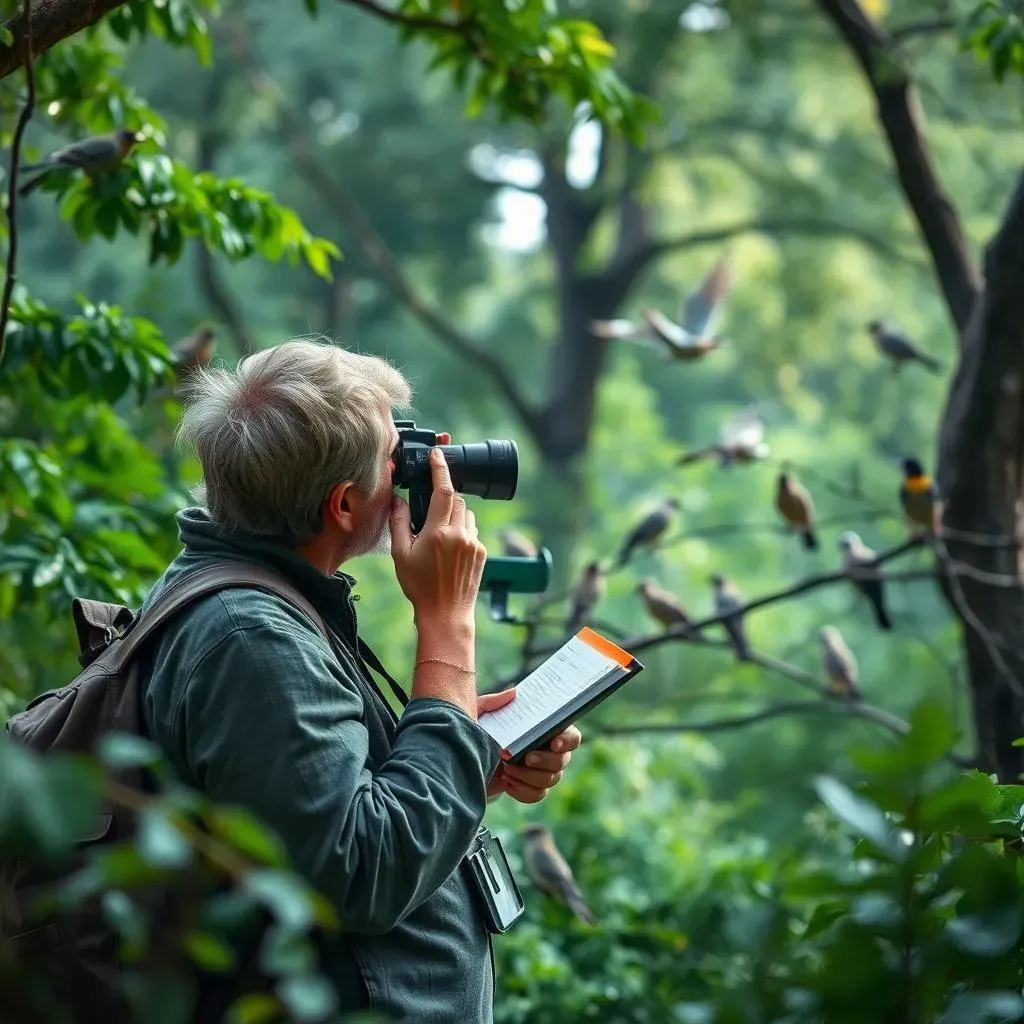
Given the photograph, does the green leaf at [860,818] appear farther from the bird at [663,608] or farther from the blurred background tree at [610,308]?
the bird at [663,608]

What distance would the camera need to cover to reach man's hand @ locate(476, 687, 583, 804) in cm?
196

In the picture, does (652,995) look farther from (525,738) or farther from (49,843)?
(49,843)

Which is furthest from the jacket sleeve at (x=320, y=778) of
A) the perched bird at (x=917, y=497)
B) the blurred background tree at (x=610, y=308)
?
the perched bird at (x=917, y=497)

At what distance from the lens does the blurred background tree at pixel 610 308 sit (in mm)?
3465

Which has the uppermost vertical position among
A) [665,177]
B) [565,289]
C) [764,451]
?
[764,451]

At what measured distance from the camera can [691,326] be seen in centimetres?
869

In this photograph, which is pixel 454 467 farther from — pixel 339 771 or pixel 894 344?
pixel 894 344

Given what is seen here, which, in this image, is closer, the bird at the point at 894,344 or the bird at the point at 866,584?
the bird at the point at 866,584

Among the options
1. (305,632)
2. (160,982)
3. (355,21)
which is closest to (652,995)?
(305,632)

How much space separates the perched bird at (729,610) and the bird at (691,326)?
1.18 metres

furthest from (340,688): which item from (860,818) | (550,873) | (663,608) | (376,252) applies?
(376,252)

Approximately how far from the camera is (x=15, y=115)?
3734mm

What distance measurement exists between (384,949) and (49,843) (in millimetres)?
1073

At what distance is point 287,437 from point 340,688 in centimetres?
35
